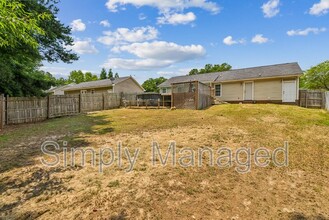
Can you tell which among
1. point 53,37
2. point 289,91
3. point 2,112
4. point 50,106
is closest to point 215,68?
point 289,91

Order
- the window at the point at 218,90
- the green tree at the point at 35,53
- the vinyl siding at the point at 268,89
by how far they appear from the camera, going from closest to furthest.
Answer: the green tree at the point at 35,53 → the vinyl siding at the point at 268,89 → the window at the point at 218,90

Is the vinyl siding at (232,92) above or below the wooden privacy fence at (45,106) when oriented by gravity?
above

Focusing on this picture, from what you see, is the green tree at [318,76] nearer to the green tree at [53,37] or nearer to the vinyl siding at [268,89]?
the vinyl siding at [268,89]

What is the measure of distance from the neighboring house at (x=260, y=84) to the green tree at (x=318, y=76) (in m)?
17.0

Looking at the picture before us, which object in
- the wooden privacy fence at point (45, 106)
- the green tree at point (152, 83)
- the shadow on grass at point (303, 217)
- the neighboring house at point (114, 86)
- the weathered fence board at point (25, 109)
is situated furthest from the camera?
the green tree at point (152, 83)

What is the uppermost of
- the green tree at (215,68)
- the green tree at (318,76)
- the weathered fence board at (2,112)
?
the green tree at (215,68)

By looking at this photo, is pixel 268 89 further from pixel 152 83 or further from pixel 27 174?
pixel 152 83

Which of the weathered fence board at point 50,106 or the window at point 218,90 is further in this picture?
the window at point 218,90

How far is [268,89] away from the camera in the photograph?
1792 centimetres

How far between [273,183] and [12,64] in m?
14.0

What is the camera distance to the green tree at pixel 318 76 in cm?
3002

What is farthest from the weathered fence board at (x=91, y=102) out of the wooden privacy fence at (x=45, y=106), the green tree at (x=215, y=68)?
the green tree at (x=215, y=68)

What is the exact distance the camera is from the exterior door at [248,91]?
18938 mm

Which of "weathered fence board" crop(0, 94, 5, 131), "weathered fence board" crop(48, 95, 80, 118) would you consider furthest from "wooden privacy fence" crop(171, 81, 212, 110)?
"weathered fence board" crop(0, 94, 5, 131)
